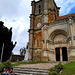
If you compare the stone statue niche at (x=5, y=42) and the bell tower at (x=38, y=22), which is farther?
the bell tower at (x=38, y=22)

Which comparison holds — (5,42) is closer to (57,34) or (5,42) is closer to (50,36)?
(50,36)

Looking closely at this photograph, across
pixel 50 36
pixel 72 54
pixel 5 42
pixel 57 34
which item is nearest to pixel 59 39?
pixel 57 34

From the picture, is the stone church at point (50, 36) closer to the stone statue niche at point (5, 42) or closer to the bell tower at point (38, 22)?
the bell tower at point (38, 22)

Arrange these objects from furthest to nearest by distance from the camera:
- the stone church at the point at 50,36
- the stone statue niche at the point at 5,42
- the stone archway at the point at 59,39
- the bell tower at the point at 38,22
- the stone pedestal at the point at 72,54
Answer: the bell tower at the point at 38,22 → the stone archway at the point at 59,39 → the stone church at the point at 50,36 → the stone statue niche at the point at 5,42 → the stone pedestal at the point at 72,54

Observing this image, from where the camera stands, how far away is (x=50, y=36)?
69.1 feet

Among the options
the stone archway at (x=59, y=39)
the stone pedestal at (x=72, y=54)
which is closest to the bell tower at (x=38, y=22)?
the stone archway at (x=59, y=39)

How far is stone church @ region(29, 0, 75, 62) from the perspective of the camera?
1823 centimetres

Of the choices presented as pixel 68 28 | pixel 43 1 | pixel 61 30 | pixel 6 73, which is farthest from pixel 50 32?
pixel 6 73

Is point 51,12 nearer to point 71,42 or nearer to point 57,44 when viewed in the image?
point 57,44

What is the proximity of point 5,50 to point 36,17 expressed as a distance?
14.5 metres

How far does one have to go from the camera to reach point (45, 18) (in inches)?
912

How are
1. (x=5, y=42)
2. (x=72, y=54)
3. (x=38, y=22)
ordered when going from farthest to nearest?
A: 1. (x=38, y=22)
2. (x=5, y=42)
3. (x=72, y=54)

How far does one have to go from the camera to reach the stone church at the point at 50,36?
1823cm

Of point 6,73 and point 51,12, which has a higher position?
point 51,12
